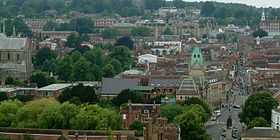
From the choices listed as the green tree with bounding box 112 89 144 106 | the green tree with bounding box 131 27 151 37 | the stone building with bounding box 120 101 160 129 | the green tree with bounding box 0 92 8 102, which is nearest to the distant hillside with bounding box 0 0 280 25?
the green tree with bounding box 131 27 151 37

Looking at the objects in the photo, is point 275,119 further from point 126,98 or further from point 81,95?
point 81,95

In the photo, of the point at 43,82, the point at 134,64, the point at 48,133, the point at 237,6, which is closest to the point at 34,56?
the point at 134,64

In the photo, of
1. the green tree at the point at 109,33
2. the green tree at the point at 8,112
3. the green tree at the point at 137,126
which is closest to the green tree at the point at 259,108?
the green tree at the point at 137,126

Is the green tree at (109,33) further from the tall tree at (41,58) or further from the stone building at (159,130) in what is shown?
the stone building at (159,130)

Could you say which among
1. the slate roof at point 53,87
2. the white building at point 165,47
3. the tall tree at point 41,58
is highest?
the slate roof at point 53,87

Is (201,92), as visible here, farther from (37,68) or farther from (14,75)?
(37,68)

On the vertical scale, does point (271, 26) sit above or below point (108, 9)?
below

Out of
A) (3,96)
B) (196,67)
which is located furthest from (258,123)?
(196,67)
